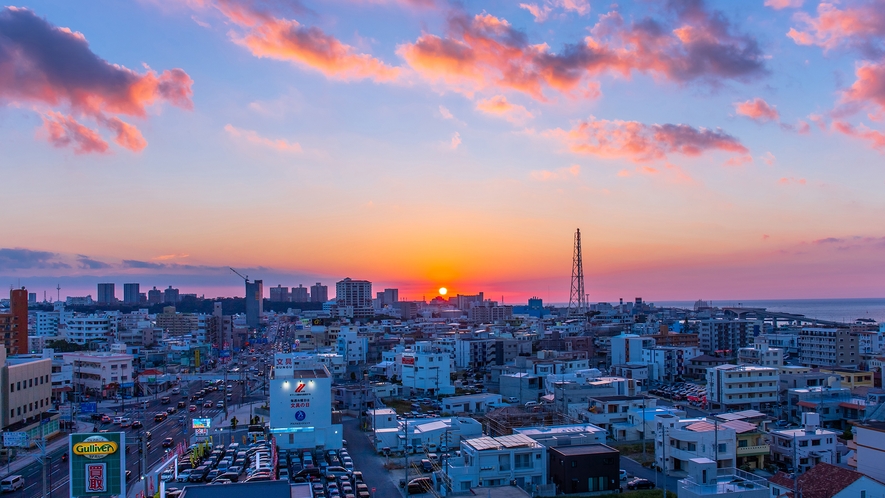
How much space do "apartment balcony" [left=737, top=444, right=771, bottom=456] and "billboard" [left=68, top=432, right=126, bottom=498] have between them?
10232 mm

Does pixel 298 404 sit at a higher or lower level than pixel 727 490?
higher

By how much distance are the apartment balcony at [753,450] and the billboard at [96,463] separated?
33.6 feet

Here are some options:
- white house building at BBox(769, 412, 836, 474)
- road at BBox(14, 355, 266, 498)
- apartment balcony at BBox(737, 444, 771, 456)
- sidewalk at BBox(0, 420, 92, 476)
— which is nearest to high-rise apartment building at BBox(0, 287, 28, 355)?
road at BBox(14, 355, 266, 498)

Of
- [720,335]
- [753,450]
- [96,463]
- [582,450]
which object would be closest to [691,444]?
[753,450]

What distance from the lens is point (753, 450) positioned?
12.0 meters

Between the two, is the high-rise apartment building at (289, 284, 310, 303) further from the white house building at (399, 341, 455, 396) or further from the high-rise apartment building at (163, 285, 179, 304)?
the white house building at (399, 341, 455, 396)

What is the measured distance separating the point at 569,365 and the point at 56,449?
14867 millimetres

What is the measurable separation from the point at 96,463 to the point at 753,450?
10755mm

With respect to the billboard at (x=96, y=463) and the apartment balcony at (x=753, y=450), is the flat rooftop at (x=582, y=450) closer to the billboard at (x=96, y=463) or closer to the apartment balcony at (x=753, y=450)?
the apartment balcony at (x=753, y=450)

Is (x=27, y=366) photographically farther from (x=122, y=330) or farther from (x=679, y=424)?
(x=122, y=330)

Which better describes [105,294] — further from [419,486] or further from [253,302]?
[419,486]

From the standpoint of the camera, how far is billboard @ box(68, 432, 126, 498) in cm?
743

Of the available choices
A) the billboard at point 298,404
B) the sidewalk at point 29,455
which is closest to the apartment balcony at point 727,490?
the billboard at point 298,404

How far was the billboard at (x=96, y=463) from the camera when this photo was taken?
7434mm
